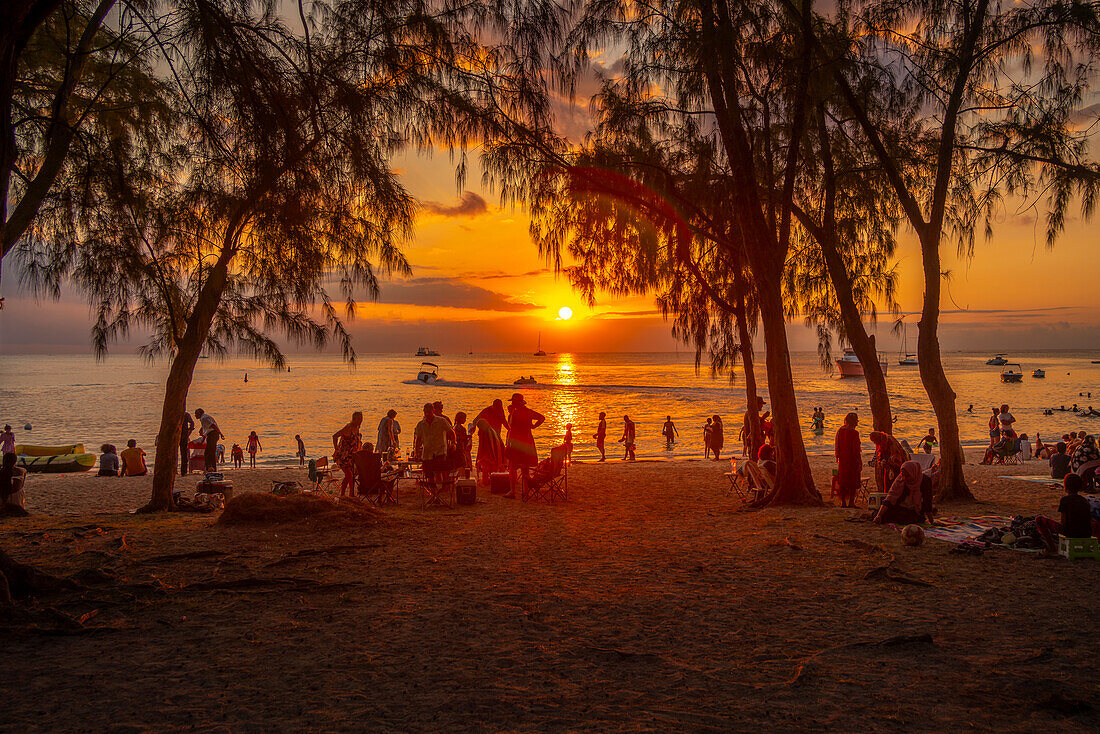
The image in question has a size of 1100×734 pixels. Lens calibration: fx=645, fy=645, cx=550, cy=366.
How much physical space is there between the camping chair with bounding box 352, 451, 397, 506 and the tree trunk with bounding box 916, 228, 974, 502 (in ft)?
29.5

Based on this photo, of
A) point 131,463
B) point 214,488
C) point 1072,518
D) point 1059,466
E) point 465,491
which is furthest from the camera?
point 131,463

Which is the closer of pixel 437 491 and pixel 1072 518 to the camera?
pixel 1072 518

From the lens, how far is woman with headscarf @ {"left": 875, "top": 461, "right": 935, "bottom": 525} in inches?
330

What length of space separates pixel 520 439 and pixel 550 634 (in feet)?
22.8


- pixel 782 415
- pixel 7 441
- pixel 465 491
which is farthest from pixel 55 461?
pixel 782 415

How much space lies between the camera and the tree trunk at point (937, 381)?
10164mm

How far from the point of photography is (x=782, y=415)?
→ 10352 millimetres

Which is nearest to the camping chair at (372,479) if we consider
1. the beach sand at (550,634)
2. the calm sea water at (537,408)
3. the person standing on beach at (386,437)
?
the person standing on beach at (386,437)

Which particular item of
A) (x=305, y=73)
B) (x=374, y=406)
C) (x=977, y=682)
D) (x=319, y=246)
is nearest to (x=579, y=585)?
(x=977, y=682)

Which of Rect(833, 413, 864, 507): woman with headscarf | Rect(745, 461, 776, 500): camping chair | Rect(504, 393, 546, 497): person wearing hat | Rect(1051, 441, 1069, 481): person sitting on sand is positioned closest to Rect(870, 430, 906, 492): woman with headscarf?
Rect(833, 413, 864, 507): woman with headscarf

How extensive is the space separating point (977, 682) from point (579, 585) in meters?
3.13

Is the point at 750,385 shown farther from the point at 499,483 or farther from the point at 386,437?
the point at 386,437

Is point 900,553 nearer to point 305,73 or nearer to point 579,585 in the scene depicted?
point 579,585

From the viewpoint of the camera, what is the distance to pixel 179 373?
10516 mm
